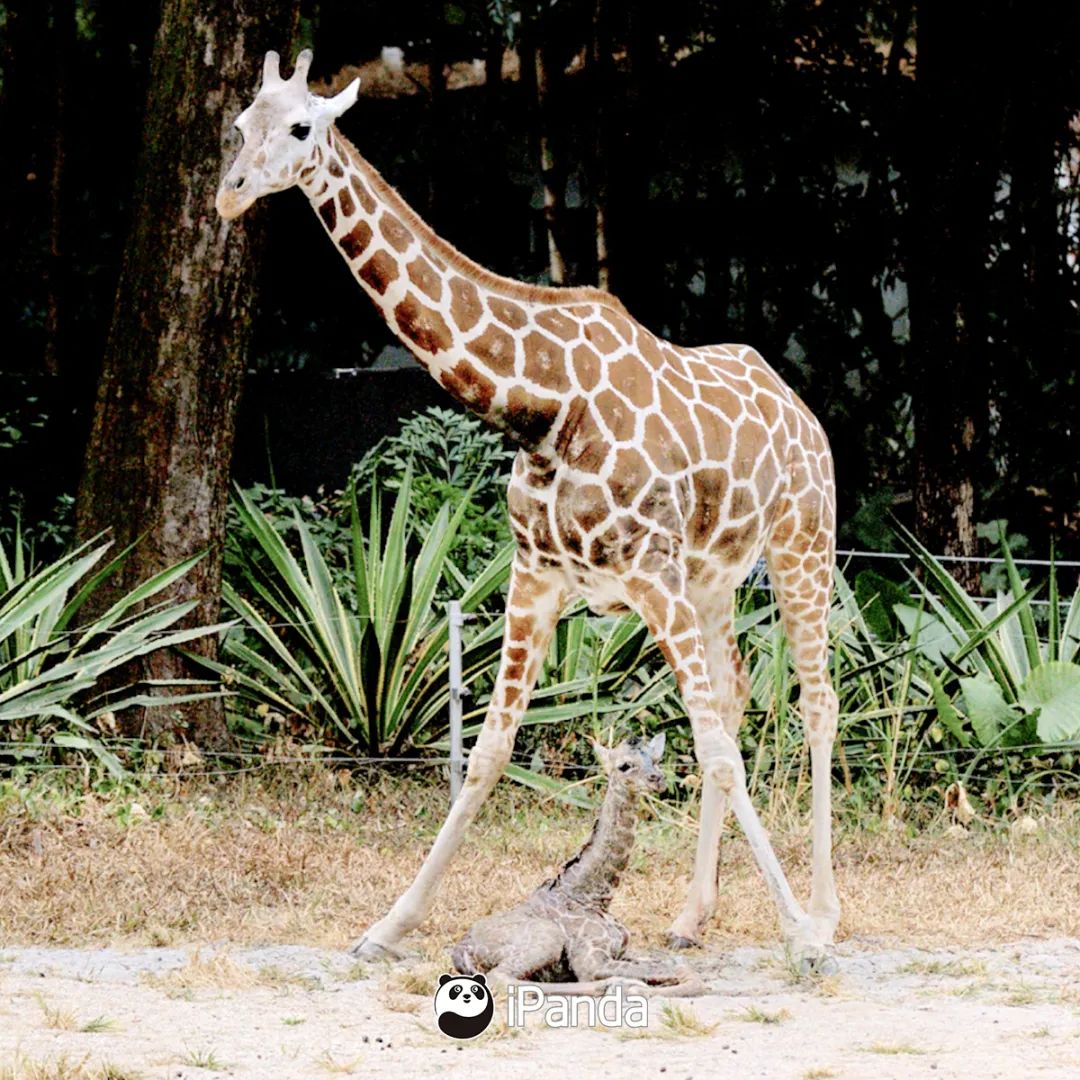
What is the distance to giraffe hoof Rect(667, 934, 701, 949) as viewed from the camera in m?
5.71

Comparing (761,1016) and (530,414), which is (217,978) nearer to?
(761,1016)

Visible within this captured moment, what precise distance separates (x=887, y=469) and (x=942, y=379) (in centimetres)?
212

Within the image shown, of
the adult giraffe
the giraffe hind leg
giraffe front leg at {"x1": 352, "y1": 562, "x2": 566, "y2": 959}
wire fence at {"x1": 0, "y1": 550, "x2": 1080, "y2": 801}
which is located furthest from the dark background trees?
giraffe front leg at {"x1": 352, "y1": 562, "x2": 566, "y2": 959}

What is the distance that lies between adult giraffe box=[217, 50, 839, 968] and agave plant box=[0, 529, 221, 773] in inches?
86.1

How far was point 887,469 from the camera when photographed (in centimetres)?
1241

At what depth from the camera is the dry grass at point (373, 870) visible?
19.2 feet

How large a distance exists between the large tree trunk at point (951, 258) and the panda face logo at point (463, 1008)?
6.09 m

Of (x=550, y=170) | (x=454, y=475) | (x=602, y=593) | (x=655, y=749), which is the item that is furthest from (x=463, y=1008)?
(x=550, y=170)

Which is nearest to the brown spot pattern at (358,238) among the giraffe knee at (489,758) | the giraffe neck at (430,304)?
the giraffe neck at (430,304)

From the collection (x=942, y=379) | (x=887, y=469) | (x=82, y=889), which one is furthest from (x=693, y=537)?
(x=887, y=469)

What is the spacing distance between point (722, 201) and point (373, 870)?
23.6 feet

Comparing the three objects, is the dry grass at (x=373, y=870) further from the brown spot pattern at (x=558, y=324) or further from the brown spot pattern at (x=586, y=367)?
the brown spot pattern at (x=558, y=324)

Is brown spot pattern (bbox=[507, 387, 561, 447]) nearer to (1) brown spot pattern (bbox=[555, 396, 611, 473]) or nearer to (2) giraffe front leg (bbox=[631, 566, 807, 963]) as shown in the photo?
(1) brown spot pattern (bbox=[555, 396, 611, 473])

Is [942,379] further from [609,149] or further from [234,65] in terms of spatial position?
[234,65]
